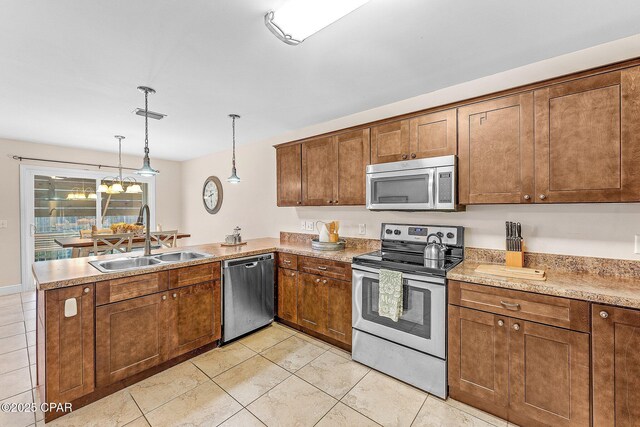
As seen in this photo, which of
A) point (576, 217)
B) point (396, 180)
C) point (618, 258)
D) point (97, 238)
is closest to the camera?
point (618, 258)

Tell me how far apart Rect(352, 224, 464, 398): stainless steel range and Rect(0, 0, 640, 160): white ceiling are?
1379mm

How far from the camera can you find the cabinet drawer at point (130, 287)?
6.30 ft

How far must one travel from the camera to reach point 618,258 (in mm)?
1826

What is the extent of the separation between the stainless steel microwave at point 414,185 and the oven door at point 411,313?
1.99ft

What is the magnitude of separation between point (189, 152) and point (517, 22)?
5.04 meters

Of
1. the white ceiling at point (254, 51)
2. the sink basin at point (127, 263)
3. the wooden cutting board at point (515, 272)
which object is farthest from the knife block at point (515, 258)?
the sink basin at point (127, 263)

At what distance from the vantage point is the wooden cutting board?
5.88 ft

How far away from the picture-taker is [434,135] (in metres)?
2.31

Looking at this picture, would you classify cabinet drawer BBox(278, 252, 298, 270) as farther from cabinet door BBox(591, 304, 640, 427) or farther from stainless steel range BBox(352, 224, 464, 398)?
cabinet door BBox(591, 304, 640, 427)

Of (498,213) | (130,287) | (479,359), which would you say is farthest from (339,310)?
(130,287)

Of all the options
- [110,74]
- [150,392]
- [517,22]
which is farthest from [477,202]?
[110,74]

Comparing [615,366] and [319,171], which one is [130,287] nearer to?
[319,171]

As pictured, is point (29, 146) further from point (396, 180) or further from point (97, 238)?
point (396, 180)

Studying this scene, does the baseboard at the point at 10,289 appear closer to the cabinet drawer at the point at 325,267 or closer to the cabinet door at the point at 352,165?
the cabinet drawer at the point at 325,267
